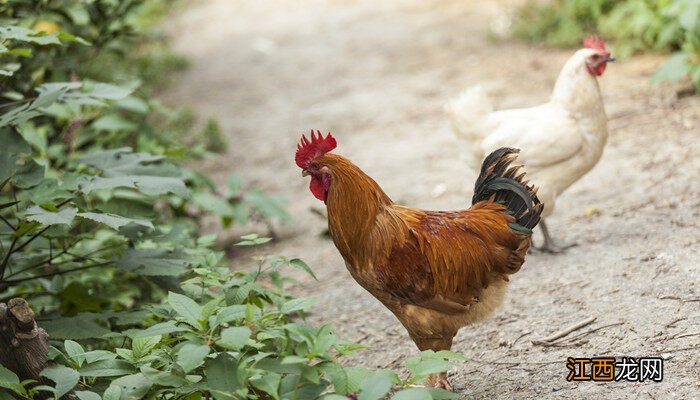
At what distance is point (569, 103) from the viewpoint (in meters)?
4.90

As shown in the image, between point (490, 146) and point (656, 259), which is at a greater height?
point (490, 146)

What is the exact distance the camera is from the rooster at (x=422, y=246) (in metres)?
3.51

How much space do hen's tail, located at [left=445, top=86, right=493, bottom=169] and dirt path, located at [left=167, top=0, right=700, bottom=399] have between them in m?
0.82

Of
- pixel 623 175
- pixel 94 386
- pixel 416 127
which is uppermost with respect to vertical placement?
pixel 416 127

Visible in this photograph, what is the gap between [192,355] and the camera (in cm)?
271

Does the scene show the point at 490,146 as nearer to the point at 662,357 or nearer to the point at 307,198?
the point at 662,357

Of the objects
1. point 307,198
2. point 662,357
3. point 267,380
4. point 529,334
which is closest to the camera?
point 267,380

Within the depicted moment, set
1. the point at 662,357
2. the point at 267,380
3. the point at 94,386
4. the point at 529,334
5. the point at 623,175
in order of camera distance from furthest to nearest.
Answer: the point at 623,175, the point at 529,334, the point at 662,357, the point at 94,386, the point at 267,380

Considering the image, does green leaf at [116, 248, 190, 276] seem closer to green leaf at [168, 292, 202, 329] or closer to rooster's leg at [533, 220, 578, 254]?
green leaf at [168, 292, 202, 329]

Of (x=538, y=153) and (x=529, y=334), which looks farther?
(x=538, y=153)

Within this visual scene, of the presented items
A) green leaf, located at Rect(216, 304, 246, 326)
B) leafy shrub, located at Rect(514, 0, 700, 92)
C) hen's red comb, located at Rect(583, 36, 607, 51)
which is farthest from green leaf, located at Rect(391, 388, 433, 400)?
leafy shrub, located at Rect(514, 0, 700, 92)

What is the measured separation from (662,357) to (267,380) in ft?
6.02

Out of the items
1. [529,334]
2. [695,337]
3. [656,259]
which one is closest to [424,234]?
[529,334]

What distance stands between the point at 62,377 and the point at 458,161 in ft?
15.4
